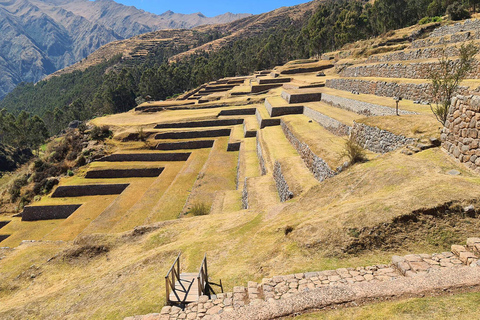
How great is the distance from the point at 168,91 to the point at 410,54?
78.3 meters

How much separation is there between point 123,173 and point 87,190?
4.14 metres

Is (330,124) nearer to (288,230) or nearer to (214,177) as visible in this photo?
(214,177)

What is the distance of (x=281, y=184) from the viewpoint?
16.0 meters

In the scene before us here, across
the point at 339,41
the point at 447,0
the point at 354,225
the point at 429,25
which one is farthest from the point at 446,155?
the point at 339,41

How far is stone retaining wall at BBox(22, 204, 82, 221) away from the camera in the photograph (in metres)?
27.8

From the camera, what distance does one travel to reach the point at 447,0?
50188mm

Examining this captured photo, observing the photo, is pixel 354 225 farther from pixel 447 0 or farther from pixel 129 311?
pixel 447 0

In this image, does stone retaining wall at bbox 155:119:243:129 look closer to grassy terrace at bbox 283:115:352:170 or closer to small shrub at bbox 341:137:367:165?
grassy terrace at bbox 283:115:352:170

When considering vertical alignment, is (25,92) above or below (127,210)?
above

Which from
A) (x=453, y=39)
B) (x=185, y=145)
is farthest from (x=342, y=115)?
(x=185, y=145)

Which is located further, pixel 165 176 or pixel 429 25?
pixel 429 25

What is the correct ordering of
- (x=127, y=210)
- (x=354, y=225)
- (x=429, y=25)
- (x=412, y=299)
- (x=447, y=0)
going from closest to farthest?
(x=412, y=299) → (x=354, y=225) → (x=127, y=210) → (x=429, y=25) → (x=447, y=0)

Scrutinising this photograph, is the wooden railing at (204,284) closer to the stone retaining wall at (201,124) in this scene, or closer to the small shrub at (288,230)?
the small shrub at (288,230)


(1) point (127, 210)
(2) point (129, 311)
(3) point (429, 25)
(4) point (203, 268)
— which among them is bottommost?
(1) point (127, 210)
